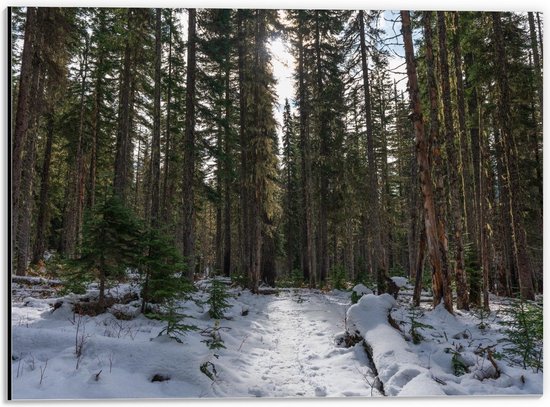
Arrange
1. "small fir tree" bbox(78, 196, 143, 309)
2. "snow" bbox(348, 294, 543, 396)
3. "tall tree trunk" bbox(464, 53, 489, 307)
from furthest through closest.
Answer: "tall tree trunk" bbox(464, 53, 489, 307) → "small fir tree" bbox(78, 196, 143, 309) → "snow" bbox(348, 294, 543, 396)

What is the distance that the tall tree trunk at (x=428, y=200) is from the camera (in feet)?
25.6

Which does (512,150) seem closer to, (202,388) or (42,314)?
(202,388)

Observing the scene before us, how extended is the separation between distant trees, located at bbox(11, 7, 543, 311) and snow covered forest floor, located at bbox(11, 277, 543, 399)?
1362 millimetres

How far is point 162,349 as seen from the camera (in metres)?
4.09

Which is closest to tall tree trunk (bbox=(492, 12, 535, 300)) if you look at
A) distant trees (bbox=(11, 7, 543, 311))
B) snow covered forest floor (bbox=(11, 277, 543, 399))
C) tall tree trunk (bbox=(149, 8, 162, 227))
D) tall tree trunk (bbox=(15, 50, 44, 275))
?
distant trees (bbox=(11, 7, 543, 311))

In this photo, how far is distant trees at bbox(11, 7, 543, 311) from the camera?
8.46 m

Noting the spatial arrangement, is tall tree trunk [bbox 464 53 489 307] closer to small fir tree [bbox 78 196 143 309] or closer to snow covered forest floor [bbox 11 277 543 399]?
snow covered forest floor [bbox 11 277 543 399]

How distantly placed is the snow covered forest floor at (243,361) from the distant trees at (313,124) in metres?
1.36

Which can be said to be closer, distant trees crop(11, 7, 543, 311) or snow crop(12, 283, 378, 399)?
snow crop(12, 283, 378, 399)

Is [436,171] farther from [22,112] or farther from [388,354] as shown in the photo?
[22,112]

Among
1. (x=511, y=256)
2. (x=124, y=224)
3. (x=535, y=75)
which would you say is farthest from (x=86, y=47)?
(x=511, y=256)

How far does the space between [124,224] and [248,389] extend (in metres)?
3.32

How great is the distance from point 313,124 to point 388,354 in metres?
17.2

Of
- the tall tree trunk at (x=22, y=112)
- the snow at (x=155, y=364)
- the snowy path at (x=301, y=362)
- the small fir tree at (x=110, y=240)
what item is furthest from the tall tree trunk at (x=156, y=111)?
the snow at (x=155, y=364)
